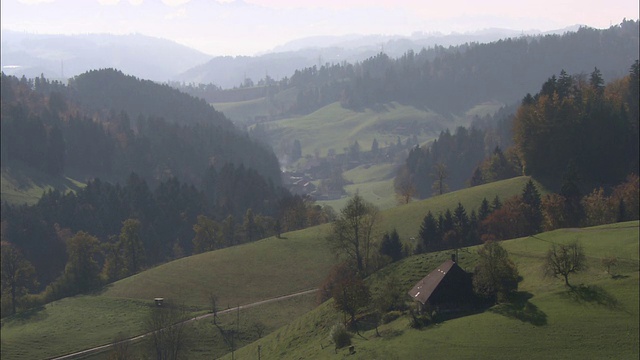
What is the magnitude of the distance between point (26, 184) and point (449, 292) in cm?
15058

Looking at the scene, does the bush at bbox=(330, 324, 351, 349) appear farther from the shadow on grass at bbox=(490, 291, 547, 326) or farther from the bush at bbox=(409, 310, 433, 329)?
the shadow on grass at bbox=(490, 291, 547, 326)

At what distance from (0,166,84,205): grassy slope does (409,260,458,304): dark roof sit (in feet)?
425

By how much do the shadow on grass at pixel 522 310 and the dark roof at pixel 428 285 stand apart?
5.42 metres

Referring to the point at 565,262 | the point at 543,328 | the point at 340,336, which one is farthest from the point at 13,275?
the point at 543,328

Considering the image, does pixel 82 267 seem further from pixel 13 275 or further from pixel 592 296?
pixel 592 296

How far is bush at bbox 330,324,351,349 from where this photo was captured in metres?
53.4

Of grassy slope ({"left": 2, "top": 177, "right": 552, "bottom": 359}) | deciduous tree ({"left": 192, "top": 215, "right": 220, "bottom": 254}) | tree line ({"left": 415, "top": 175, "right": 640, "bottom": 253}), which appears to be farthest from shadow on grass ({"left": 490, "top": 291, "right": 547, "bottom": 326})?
deciduous tree ({"left": 192, "top": 215, "right": 220, "bottom": 254})

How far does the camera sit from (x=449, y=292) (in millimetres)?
54656

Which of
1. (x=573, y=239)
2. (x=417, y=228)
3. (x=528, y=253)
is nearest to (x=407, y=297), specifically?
(x=528, y=253)

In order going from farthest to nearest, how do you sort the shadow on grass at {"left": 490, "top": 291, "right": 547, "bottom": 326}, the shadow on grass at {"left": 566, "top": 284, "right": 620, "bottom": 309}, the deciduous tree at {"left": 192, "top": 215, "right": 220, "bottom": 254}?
1. the deciduous tree at {"left": 192, "top": 215, "right": 220, "bottom": 254}
2. the shadow on grass at {"left": 490, "top": 291, "right": 547, "bottom": 326}
3. the shadow on grass at {"left": 566, "top": 284, "right": 620, "bottom": 309}

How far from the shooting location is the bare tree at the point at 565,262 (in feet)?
171

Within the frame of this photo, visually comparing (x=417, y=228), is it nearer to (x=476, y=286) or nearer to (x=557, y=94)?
(x=557, y=94)

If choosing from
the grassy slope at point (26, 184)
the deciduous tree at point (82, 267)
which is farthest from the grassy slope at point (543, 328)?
the grassy slope at point (26, 184)

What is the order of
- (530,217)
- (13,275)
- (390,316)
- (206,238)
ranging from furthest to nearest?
(206,238) → (13,275) → (530,217) → (390,316)
